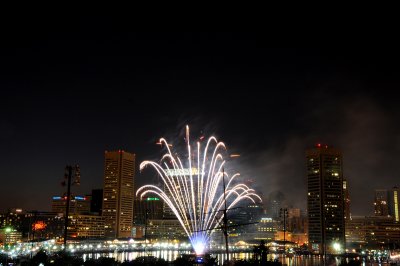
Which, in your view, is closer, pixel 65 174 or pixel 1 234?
pixel 65 174

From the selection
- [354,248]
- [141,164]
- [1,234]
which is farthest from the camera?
[354,248]

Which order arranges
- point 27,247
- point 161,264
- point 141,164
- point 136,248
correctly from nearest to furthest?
point 161,264
point 141,164
point 27,247
point 136,248

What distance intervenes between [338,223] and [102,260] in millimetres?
167710

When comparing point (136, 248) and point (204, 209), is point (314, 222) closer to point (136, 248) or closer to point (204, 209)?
point (136, 248)

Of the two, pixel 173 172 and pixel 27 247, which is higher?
pixel 173 172

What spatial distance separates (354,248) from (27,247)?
475 ft

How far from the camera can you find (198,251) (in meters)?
84.0

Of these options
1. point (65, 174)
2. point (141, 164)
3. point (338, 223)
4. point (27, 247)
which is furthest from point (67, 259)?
point (338, 223)

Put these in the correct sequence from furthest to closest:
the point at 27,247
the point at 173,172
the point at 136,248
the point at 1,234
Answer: the point at 136,248 → the point at 1,234 → the point at 27,247 → the point at 173,172

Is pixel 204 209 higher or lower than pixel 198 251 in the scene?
higher

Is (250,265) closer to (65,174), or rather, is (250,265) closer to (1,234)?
(65,174)

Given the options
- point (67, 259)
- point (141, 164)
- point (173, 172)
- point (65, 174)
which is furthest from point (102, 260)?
point (173, 172)

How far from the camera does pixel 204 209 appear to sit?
7331 cm

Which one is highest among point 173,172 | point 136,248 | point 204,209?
point 173,172
